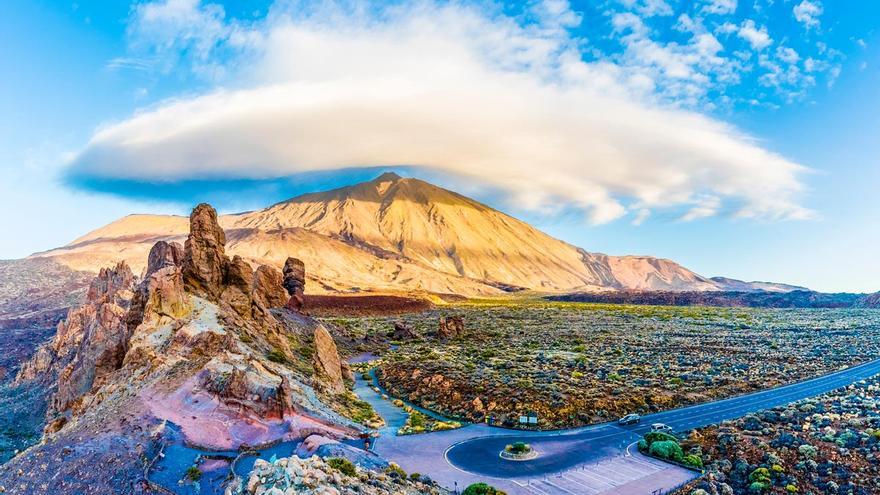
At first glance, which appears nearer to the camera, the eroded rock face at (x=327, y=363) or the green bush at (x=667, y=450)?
the green bush at (x=667, y=450)

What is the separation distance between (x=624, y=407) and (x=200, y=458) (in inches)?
1367

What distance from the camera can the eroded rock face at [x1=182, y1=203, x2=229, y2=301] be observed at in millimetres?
55125

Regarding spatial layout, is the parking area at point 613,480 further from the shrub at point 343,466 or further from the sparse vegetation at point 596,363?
the shrub at point 343,466

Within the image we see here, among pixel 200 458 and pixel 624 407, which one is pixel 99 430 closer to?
pixel 200 458

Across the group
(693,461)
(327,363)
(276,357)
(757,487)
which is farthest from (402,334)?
(757,487)

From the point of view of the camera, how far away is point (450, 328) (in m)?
99.9

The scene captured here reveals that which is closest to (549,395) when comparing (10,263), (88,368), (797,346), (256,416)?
(256,416)

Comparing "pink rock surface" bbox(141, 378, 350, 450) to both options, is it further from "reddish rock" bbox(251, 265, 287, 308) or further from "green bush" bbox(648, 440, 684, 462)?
"reddish rock" bbox(251, 265, 287, 308)

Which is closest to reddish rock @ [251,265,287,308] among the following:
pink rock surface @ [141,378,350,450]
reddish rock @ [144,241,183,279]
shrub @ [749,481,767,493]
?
reddish rock @ [144,241,183,279]

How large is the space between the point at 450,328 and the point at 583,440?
61910 millimetres

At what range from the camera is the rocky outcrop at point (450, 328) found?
98.5 m

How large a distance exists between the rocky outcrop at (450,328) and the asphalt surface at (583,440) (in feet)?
181

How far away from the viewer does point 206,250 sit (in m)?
57.3

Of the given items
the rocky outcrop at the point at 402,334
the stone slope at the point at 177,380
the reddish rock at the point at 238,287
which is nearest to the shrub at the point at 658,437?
the stone slope at the point at 177,380
